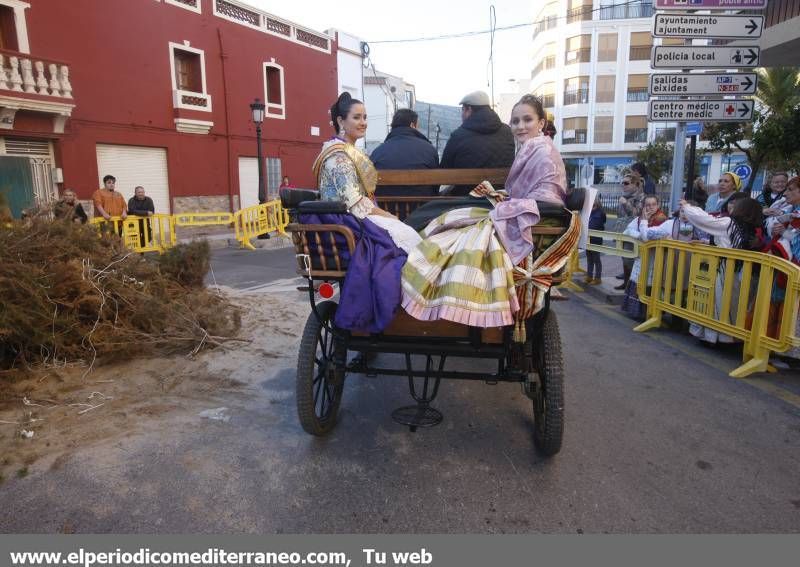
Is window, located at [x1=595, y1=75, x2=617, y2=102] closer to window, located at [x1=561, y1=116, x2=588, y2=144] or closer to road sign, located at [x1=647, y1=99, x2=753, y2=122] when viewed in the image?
window, located at [x1=561, y1=116, x2=588, y2=144]

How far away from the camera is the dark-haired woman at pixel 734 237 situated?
16.1 ft

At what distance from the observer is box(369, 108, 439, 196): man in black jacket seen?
4.87 metres

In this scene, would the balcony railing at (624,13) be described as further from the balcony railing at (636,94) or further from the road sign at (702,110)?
the road sign at (702,110)

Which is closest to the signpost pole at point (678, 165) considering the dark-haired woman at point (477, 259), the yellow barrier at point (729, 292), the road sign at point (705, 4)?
the yellow barrier at point (729, 292)

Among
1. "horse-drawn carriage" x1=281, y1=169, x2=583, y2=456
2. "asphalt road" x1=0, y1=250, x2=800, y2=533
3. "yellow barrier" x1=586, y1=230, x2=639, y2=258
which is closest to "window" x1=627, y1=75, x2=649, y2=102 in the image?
"yellow barrier" x1=586, y1=230, x2=639, y2=258

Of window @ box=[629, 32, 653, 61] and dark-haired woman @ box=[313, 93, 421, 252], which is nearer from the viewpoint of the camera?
dark-haired woman @ box=[313, 93, 421, 252]

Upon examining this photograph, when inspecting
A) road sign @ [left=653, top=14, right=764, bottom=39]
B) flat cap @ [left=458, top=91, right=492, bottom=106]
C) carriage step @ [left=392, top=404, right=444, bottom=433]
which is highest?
road sign @ [left=653, top=14, right=764, bottom=39]

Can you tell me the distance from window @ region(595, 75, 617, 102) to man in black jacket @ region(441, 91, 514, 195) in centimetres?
4415

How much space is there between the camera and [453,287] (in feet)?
8.48

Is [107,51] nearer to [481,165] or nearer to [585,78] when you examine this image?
[481,165]

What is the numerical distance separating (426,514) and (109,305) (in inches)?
138

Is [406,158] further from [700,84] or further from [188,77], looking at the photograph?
[188,77]

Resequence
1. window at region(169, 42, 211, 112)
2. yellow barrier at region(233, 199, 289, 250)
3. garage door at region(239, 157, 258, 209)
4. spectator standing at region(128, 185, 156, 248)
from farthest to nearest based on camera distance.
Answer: garage door at region(239, 157, 258, 209) → window at region(169, 42, 211, 112) → yellow barrier at region(233, 199, 289, 250) → spectator standing at region(128, 185, 156, 248)

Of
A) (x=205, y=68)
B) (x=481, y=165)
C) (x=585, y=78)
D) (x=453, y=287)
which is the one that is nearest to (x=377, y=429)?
(x=453, y=287)
